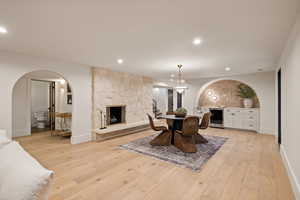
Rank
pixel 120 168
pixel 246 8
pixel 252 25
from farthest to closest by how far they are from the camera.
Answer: pixel 120 168 < pixel 252 25 < pixel 246 8

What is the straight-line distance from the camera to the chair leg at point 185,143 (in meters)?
3.44

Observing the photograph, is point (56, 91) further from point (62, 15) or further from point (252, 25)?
point (252, 25)

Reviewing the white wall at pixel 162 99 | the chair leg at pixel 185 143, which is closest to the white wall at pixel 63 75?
the chair leg at pixel 185 143

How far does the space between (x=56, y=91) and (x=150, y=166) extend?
5.39 m

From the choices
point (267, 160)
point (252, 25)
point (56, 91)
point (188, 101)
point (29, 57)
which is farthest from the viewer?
point (188, 101)

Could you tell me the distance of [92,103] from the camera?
4.61 m

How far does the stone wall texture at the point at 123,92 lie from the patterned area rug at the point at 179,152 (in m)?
1.74

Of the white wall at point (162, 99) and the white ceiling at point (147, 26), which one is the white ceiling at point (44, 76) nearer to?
the white ceiling at point (147, 26)

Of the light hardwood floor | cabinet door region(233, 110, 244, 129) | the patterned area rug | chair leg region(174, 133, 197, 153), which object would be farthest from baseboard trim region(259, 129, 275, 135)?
chair leg region(174, 133, 197, 153)

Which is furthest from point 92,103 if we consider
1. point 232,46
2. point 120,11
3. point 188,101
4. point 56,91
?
point 188,101

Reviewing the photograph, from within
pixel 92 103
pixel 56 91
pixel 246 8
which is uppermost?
pixel 246 8

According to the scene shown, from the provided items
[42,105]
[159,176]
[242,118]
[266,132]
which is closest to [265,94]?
[242,118]

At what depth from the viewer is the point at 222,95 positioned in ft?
22.4

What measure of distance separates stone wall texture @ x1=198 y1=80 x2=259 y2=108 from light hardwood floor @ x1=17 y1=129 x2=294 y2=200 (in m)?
3.13
